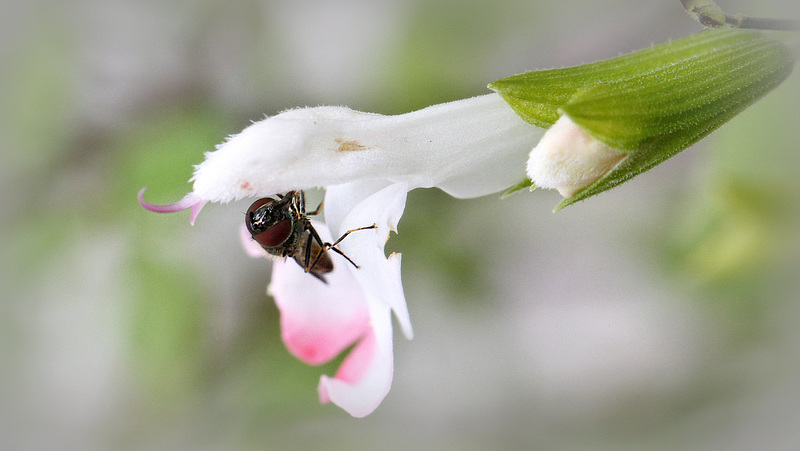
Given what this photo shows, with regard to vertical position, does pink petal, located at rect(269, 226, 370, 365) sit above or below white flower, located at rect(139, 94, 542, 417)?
below

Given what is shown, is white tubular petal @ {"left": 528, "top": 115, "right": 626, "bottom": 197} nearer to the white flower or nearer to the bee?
the white flower

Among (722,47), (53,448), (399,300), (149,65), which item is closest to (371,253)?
(399,300)

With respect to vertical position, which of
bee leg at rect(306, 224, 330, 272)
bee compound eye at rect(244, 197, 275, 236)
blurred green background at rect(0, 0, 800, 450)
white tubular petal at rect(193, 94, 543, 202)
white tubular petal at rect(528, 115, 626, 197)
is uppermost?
white tubular petal at rect(528, 115, 626, 197)

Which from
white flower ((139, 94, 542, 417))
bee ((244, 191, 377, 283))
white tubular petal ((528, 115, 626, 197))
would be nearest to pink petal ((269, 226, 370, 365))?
bee ((244, 191, 377, 283))

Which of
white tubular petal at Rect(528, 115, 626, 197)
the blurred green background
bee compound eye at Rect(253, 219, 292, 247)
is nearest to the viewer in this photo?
white tubular petal at Rect(528, 115, 626, 197)

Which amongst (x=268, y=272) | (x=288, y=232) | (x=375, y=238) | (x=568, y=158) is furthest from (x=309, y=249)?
(x=268, y=272)

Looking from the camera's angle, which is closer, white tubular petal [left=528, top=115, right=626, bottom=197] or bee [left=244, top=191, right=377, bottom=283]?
white tubular petal [left=528, top=115, right=626, bottom=197]

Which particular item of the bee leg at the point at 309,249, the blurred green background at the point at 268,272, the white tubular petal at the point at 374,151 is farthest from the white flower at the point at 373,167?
the blurred green background at the point at 268,272
